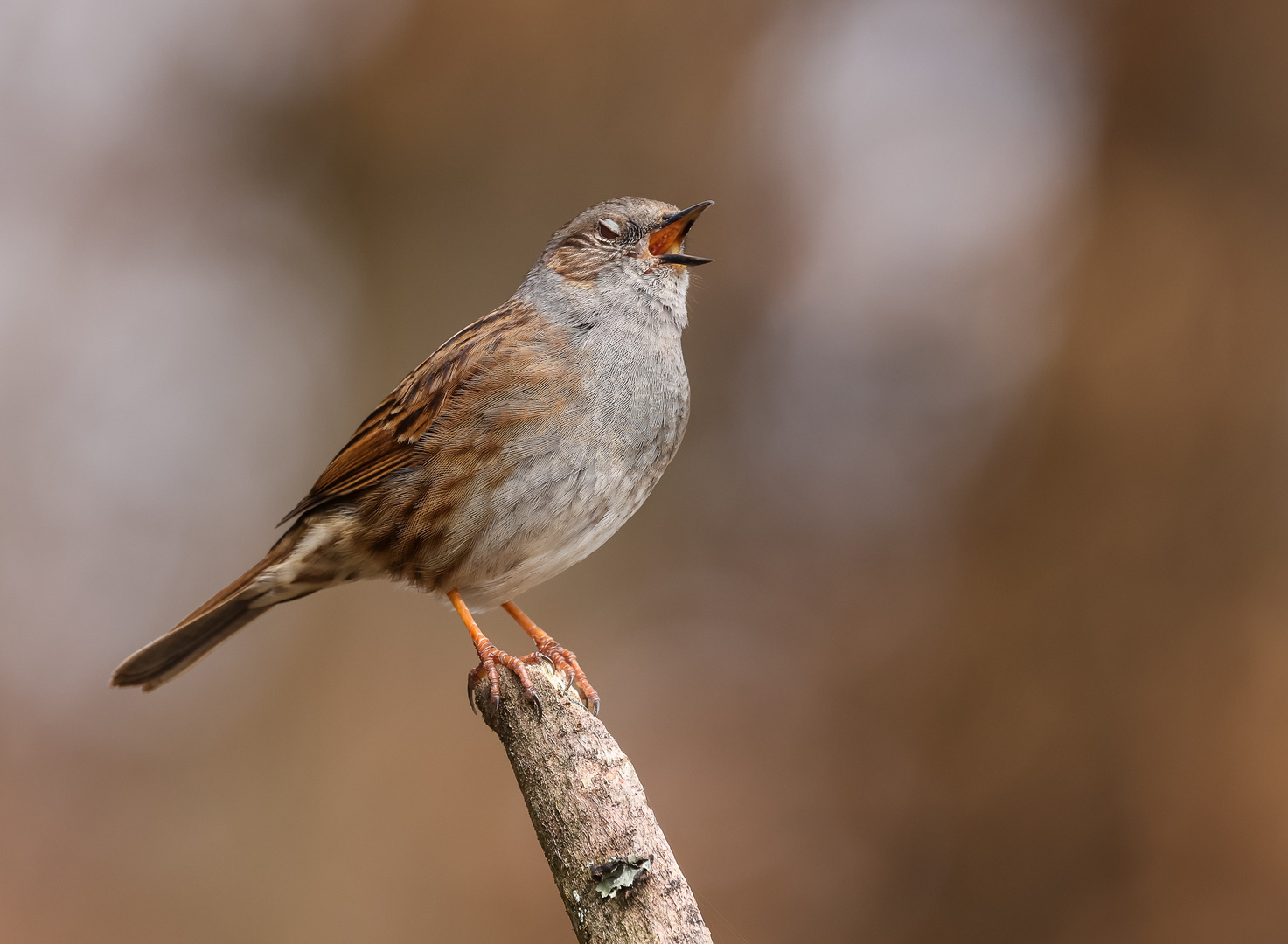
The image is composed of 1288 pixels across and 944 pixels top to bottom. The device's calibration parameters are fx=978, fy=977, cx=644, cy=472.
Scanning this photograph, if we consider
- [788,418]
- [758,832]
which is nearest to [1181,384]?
[788,418]

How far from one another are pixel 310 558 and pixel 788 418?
11.7 ft

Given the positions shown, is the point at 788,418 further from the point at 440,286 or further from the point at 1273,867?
the point at 1273,867

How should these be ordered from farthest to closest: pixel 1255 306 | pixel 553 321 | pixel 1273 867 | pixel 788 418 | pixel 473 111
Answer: pixel 473 111 < pixel 788 418 < pixel 1255 306 < pixel 1273 867 < pixel 553 321

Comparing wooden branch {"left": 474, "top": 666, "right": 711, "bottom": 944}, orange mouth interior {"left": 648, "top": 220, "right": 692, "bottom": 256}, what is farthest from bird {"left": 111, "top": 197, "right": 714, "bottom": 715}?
wooden branch {"left": 474, "top": 666, "right": 711, "bottom": 944}

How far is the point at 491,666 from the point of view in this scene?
2918 millimetres

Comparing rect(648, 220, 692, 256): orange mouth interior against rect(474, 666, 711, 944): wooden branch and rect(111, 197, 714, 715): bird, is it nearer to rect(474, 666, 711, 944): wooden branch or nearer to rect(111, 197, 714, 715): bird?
rect(111, 197, 714, 715): bird

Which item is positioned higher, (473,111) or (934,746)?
(473,111)

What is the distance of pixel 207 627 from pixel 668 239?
2.33 m

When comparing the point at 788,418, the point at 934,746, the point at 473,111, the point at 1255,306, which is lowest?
the point at 934,746

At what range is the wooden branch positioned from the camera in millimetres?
2049

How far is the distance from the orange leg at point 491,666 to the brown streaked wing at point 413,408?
0.57 meters

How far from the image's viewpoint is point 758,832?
227 inches

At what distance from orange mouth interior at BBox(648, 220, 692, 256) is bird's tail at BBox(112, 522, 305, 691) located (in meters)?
1.74

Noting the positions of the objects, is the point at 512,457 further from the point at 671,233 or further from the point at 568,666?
the point at 671,233
